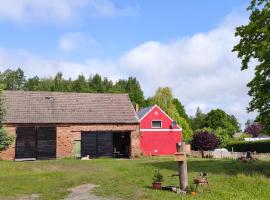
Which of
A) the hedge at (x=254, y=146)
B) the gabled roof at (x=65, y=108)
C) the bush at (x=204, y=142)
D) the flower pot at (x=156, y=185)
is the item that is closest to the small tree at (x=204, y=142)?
the bush at (x=204, y=142)

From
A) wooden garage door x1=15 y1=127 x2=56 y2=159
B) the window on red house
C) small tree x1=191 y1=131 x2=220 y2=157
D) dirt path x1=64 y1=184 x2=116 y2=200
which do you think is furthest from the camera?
small tree x1=191 y1=131 x2=220 y2=157

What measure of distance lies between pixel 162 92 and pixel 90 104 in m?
34.9

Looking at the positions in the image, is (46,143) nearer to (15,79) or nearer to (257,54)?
(257,54)

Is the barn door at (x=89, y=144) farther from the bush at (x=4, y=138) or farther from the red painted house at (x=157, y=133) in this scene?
the bush at (x=4, y=138)

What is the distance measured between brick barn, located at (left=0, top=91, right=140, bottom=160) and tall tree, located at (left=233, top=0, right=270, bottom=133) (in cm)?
2287

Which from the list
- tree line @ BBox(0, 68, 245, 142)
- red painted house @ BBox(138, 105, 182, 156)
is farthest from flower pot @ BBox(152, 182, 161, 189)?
tree line @ BBox(0, 68, 245, 142)

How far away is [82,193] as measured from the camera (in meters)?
18.0

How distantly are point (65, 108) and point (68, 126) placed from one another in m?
2.64

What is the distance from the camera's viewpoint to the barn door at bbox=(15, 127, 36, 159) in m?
41.2

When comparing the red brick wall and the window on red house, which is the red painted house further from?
the red brick wall

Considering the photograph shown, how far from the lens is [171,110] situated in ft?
252

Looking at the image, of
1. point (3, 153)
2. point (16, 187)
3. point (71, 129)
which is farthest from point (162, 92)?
point (16, 187)

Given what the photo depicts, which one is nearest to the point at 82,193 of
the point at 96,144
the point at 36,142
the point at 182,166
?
the point at 182,166

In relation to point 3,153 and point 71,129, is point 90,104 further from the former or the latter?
point 3,153
